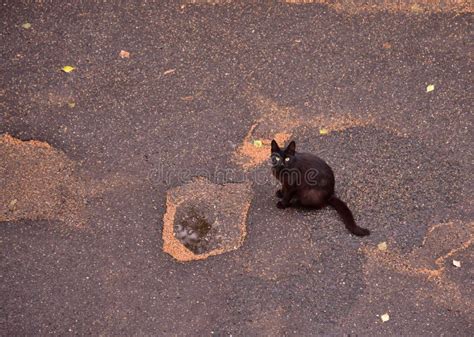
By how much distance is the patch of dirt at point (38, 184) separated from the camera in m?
5.75

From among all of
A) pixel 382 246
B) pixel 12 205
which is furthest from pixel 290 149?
pixel 12 205

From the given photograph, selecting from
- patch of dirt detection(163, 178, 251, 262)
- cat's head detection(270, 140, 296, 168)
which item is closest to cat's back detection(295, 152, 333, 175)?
cat's head detection(270, 140, 296, 168)

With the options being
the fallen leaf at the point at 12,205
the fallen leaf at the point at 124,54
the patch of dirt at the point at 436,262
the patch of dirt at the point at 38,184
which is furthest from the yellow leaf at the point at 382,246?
the fallen leaf at the point at 124,54

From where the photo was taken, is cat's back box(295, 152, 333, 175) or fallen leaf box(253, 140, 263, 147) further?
fallen leaf box(253, 140, 263, 147)

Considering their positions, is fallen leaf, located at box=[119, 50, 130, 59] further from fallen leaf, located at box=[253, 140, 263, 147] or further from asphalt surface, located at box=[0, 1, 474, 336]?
fallen leaf, located at box=[253, 140, 263, 147]

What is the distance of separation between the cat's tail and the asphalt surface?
0.36 feet

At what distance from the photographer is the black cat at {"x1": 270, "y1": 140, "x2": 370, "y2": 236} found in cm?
521

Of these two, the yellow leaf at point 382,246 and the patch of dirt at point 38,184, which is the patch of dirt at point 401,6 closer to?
the yellow leaf at point 382,246

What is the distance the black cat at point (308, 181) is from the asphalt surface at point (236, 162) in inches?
7.1

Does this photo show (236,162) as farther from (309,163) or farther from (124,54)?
(124,54)

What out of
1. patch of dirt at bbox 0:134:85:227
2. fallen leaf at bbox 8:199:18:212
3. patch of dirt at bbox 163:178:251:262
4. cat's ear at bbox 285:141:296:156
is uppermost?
cat's ear at bbox 285:141:296:156

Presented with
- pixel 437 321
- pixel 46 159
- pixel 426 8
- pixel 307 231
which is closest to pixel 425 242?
pixel 437 321

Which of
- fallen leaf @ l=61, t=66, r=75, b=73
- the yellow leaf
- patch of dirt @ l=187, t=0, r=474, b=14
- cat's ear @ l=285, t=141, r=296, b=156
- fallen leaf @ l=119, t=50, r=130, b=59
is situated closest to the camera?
cat's ear @ l=285, t=141, r=296, b=156

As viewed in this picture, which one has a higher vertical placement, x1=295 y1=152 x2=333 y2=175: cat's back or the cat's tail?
x1=295 y1=152 x2=333 y2=175: cat's back
